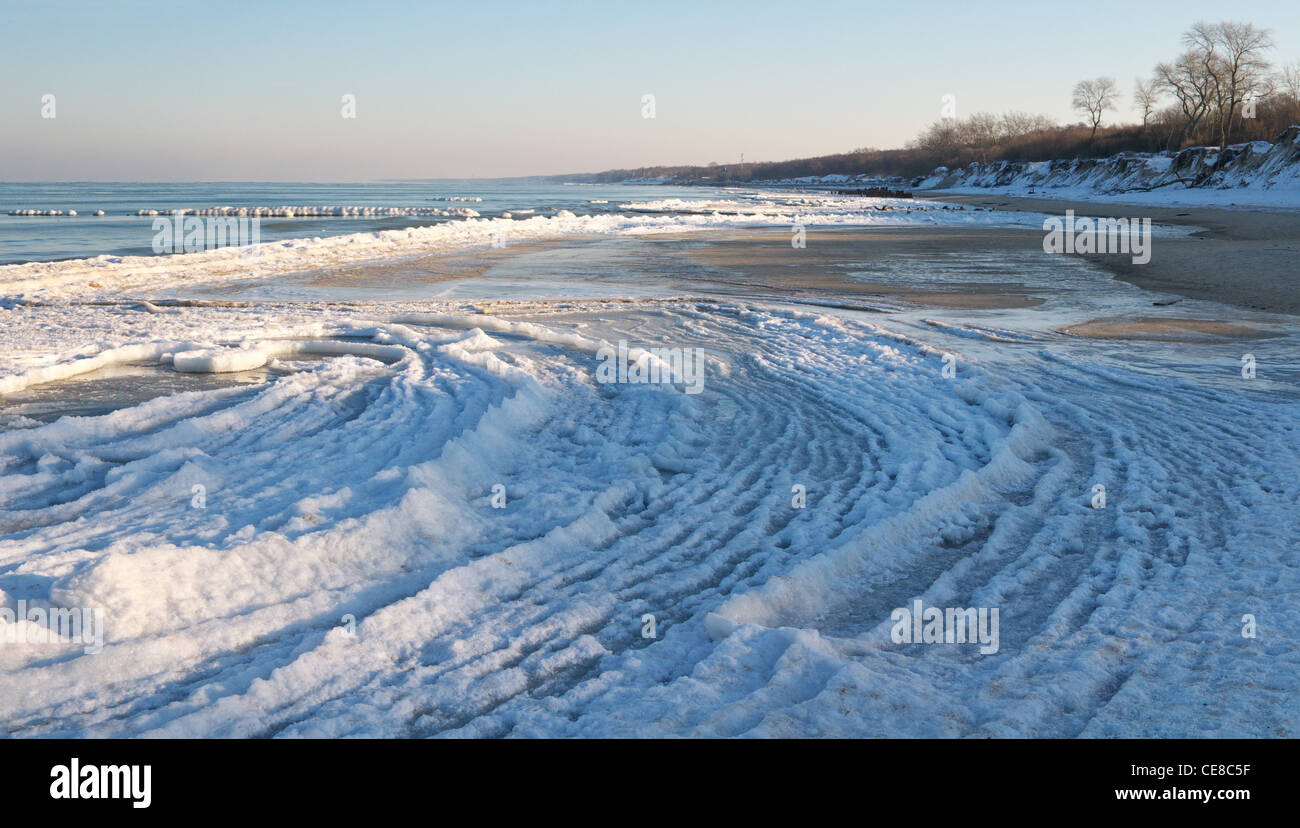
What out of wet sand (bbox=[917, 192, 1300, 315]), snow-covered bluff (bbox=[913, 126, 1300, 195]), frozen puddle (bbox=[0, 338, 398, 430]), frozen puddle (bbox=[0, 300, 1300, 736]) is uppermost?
snow-covered bluff (bbox=[913, 126, 1300, 195])

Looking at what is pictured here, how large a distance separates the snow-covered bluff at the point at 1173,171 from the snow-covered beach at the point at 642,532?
44554 millimetres

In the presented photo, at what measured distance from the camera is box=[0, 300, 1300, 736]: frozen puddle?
2.97 metres

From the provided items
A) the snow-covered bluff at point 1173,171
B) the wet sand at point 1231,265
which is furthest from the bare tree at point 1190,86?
the wet sand at point 1231,265

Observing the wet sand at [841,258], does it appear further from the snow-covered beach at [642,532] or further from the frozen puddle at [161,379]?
the frozen puddle at [161,379]

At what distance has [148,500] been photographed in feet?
15.6

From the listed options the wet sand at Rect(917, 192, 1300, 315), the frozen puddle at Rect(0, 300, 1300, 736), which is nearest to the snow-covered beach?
the frozen puddle at Rect(0, 300, 1300, 736)

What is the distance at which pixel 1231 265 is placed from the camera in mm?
17328

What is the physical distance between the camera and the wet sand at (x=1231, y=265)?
13.7m

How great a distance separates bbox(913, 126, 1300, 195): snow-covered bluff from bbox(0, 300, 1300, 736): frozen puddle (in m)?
45.9

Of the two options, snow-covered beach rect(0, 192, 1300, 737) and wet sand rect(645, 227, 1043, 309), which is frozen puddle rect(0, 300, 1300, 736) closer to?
snow-covered beach rect(0, 192, 1300, 737)
